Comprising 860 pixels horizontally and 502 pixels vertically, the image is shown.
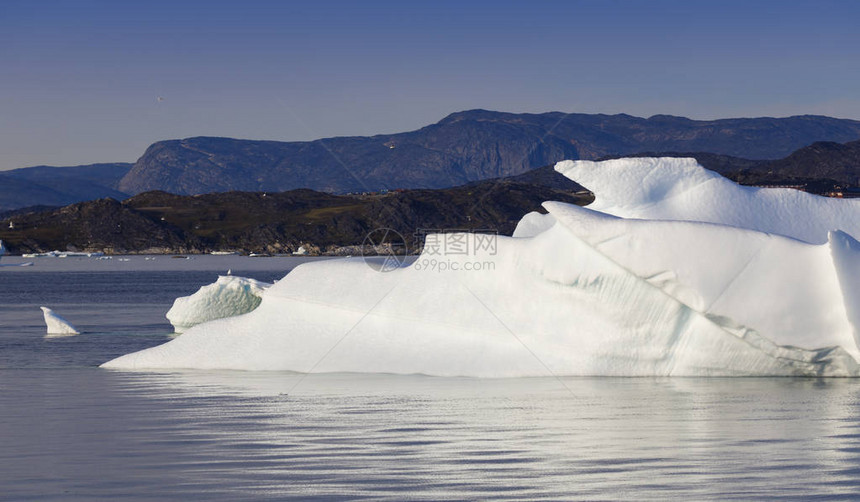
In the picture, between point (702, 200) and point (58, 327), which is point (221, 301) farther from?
point (702, 200)

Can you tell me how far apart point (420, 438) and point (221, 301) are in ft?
60.3

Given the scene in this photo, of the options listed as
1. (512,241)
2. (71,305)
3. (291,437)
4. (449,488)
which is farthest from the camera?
(71,305)

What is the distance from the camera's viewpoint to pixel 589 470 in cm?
1111

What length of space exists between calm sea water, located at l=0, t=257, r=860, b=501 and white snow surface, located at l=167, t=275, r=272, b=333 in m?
7.95

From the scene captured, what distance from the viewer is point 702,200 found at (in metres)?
21.4

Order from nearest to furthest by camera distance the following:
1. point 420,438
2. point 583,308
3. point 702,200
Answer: point 420,438
point 583,308
point 702,200

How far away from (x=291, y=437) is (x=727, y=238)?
8.88 m

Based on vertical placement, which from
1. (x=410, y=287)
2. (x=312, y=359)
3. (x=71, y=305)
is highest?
(x=410, y=287)

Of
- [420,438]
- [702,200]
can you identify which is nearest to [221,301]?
[702,200]

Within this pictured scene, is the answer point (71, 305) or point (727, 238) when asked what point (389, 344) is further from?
point (71, 305)

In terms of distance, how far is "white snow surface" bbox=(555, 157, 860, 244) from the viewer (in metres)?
21.1

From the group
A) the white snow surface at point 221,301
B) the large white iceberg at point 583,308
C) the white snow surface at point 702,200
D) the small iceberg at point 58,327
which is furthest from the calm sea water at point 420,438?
the small iceberg at point 58,327

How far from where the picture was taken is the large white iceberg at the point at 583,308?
59.4 ft

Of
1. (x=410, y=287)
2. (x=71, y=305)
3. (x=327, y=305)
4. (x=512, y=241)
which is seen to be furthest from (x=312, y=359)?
(x=71, y=305)
